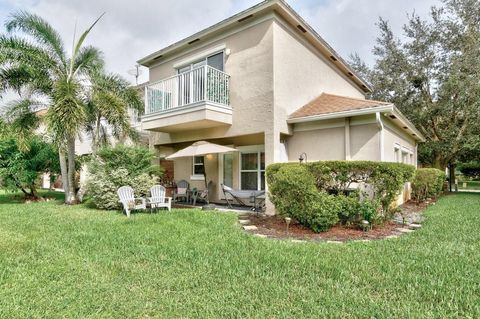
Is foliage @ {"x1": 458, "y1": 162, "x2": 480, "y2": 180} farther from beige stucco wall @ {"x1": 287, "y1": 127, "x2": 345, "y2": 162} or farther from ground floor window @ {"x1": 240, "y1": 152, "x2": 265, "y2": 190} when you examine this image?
ground floor window @ {"x1": 240, "y1": 152, "x2": 265, "y2": 190}

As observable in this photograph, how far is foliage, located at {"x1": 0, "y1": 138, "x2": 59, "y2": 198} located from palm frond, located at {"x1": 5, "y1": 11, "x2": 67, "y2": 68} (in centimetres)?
479

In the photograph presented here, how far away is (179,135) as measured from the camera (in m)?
14.6

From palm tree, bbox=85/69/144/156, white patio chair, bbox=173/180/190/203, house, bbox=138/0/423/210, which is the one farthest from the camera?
white patio chair, bbox=173/180/190/203

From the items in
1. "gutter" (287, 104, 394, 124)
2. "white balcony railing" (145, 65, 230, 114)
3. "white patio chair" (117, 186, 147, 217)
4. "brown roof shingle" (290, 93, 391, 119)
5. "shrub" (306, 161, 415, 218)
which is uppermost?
"white balcony railing" (145, 65, 230, 114)

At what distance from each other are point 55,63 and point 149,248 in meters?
12.7

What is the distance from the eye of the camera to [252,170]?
13516mm

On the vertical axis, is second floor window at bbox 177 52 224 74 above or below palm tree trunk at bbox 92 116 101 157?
above

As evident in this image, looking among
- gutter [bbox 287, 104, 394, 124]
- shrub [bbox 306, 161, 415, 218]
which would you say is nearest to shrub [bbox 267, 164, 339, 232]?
shrub [bbox 306, 161, 415, 218]

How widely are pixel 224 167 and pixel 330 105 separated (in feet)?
20.0

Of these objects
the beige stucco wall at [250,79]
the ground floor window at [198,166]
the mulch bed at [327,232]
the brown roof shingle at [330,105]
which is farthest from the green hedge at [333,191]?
the ground floor window at [198,166]

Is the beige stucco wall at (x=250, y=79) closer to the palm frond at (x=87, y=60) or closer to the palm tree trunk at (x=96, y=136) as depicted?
the palm frond at (x=87, y=60)

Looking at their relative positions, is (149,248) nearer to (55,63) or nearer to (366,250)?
(366,250)

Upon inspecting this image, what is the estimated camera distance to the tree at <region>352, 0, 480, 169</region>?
19.6 meters

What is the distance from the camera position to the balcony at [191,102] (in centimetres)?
1149
